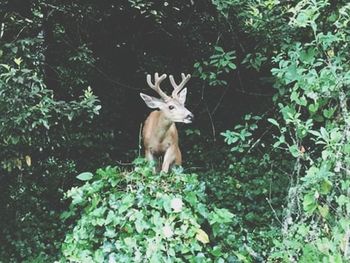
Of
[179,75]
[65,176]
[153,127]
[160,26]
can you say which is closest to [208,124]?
[179,75]

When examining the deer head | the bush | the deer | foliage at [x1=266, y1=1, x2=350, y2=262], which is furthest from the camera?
the deer

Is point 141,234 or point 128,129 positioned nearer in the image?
point 141,234

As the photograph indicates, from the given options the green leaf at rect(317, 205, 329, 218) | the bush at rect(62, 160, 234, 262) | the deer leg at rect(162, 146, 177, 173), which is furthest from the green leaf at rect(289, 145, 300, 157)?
the deer leg at rect(162, 146, 177, 173)

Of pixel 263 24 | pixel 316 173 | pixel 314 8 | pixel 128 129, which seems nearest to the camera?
pixel 316 173

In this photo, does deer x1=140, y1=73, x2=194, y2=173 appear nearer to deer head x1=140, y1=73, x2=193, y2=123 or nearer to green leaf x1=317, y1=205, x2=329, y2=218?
deer head x1=140, y1=73, x2=193, y2=123

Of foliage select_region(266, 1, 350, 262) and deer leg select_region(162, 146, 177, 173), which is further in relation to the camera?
deer leg select_region(162, 146, 177, 173)

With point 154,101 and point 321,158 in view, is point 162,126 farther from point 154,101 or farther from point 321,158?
point 321,158

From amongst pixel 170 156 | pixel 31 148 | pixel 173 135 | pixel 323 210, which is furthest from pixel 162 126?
pixel 323 210

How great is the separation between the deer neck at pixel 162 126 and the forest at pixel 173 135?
0.03m

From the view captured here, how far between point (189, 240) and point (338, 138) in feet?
3.13

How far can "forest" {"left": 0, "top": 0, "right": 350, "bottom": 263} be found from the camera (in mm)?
3799

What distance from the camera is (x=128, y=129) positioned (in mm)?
8242

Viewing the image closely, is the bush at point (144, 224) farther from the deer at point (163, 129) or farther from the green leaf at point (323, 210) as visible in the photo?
the deer at point (163, 129)

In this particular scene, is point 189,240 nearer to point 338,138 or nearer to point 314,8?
point 338,138
